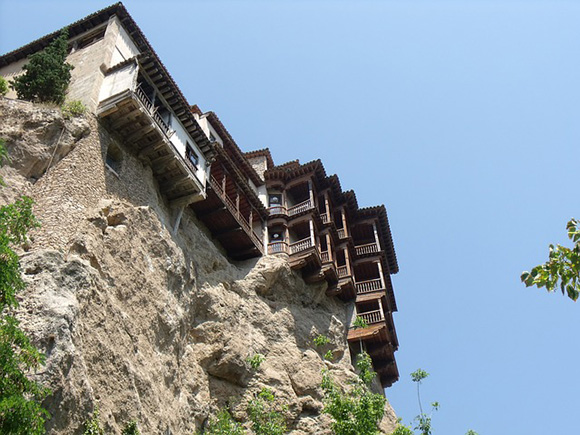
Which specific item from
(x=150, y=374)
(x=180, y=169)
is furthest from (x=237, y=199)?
(x=150, y=374)

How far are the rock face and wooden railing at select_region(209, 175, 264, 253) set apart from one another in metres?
1.24

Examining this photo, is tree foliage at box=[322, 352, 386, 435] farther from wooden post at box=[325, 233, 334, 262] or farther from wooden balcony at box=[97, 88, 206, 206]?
wooden post at box=[325, 233, 334, 262]

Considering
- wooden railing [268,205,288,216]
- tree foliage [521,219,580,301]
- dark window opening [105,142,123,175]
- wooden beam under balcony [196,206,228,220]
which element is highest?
wooden railing [268,205,288,216]

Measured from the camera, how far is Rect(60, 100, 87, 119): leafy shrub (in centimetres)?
2230

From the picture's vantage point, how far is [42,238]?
18109mm

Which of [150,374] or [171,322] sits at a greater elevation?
[171,322]

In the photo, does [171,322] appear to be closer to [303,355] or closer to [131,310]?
[131,310]

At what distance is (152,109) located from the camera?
24703 mm

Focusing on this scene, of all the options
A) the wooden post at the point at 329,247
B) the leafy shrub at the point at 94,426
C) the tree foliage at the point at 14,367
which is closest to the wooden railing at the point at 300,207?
the wooden post at the point at 329,247

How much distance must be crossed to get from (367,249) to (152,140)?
19.6 m

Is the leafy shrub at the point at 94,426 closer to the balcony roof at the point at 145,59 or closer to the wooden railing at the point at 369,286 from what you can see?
the balcony roof at the point at 145,59

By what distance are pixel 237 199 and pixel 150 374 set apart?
→ 45.4 ft

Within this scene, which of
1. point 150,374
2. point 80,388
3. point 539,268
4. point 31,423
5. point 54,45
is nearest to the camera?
point 539,268

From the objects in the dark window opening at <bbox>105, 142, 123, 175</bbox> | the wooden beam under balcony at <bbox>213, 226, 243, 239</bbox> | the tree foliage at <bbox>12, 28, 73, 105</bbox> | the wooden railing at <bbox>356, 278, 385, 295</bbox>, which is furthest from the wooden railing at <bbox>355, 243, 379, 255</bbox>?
the tree foliage at <bbox>12, 28, 73, 105</bbox>
